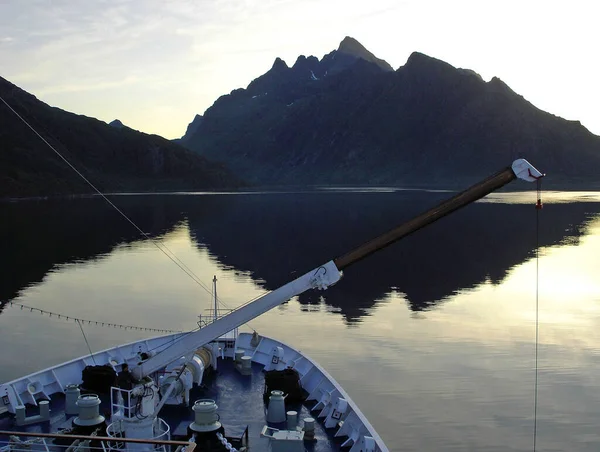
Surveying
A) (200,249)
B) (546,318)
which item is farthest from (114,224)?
(546,318)

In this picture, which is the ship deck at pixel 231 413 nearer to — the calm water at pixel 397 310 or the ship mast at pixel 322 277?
the ship mast at pixel 322 277

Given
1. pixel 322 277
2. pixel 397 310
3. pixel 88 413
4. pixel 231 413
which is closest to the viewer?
pixel 322 277

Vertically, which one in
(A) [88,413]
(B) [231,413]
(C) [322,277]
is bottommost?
(B) [231,413]

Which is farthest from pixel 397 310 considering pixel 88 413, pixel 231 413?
pixel 88 413

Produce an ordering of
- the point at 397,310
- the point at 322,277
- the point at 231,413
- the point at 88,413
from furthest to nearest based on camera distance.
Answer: the point at 397,310, the point at 231,413, the point at 88,413, the point at 322,277

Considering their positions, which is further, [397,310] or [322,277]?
[397,310]

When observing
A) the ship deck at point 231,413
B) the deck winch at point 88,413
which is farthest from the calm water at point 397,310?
the deck winch at point 88,413

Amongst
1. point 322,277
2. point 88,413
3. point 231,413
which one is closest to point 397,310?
point 231,413

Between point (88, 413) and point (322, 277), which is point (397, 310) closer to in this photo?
point (322, 277)

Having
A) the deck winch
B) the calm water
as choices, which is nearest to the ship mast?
the deck winch

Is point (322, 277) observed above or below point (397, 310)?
above

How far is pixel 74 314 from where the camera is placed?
57750 millimetres

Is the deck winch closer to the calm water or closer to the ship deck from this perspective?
the ship deck

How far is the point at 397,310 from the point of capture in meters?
57.4
